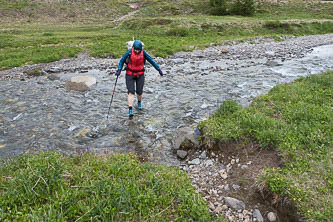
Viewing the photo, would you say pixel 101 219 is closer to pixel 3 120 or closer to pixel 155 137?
pixel 155 137

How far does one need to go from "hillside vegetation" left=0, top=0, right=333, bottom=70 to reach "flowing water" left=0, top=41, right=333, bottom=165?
6.58 metres

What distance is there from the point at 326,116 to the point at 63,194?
766 cm

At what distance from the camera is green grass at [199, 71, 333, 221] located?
466 cm

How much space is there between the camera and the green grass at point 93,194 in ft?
13.0

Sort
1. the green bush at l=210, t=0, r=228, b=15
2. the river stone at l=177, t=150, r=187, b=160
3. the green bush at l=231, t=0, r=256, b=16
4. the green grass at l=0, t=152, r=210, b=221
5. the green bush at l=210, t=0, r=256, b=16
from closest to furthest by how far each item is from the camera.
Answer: the green grass at l=0, t=152, r=210, b=221 < the river stone at l=177, t=150, r=187, b=160 < the green bush at l=231, t=0, r=256, b=16 < the green bush at l=210, t=0, r=256, b=16 < the green bush at l=210, t=0, r=228, b=15

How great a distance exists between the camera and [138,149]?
303 inches

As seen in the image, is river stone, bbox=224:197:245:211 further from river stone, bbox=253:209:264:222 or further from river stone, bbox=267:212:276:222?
river stone, bbox=267:212:276:222

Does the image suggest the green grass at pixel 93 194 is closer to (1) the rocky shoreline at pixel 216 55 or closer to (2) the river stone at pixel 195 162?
(2) the river stone at pixel 195 162

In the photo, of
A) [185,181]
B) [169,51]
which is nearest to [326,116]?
[185,181]

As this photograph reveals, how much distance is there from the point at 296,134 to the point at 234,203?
306cm

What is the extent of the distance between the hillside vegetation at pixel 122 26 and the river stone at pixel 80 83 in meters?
7.24

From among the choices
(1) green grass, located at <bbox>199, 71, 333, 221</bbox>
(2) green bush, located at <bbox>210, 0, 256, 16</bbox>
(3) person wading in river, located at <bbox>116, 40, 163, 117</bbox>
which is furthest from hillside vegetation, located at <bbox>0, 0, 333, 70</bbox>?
(1) green grass, located at <bbox>199, 71, 333, 221</bbox>

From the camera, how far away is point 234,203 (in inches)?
195

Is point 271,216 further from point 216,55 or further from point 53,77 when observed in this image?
point 216,55
